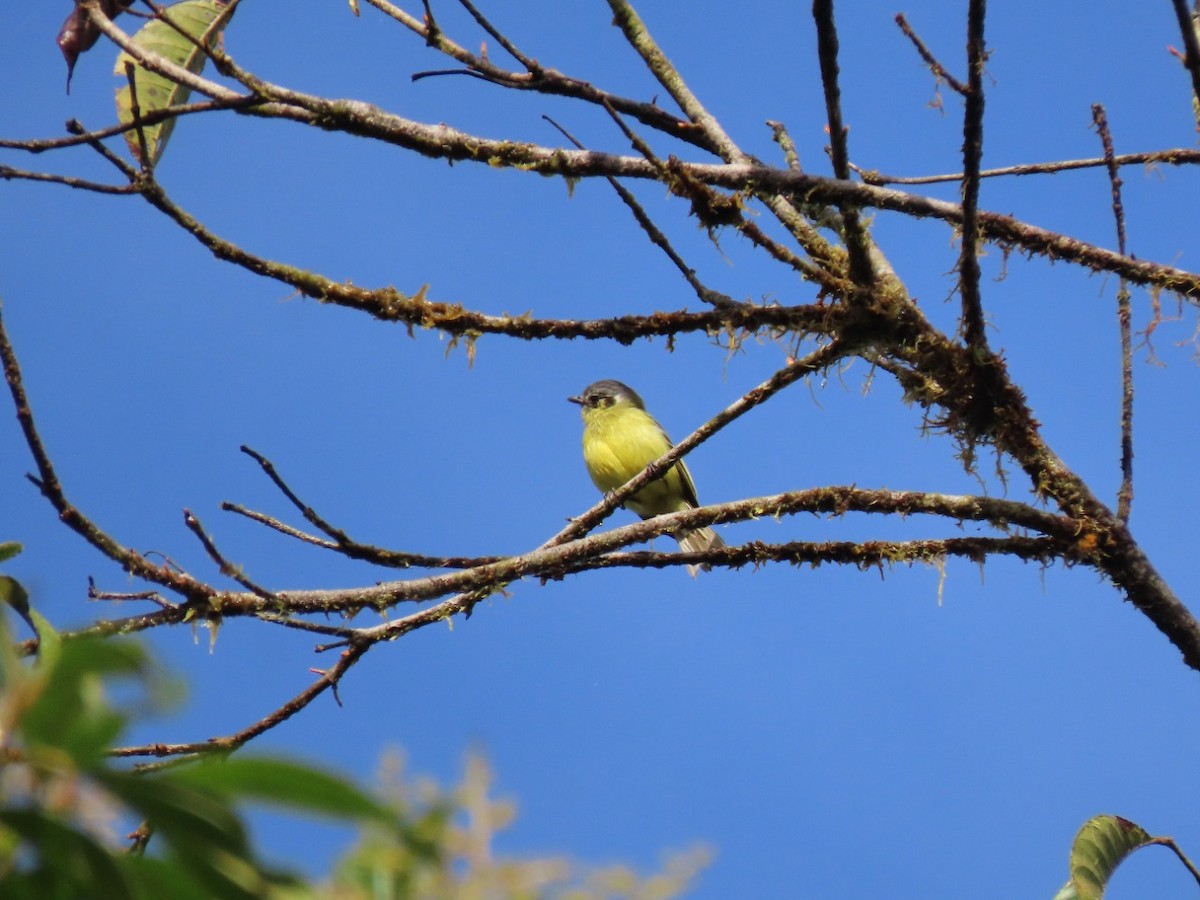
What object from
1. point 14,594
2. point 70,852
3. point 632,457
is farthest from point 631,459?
point 70,852

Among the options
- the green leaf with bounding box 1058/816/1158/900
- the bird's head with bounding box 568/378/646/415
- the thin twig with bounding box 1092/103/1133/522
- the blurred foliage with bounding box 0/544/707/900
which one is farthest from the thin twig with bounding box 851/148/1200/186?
the bird's head with bounding box 568/378/646/415

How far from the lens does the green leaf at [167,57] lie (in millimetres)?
3064

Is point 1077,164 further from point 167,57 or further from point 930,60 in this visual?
point 167,57

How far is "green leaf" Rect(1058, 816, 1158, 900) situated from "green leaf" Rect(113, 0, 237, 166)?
2.92m

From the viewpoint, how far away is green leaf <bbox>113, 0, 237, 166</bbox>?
121 inches

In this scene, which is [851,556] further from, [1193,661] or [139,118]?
[139,118]

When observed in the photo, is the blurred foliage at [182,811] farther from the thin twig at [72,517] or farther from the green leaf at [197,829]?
the thin twig at [72,517]

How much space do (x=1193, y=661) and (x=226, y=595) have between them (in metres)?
2.56

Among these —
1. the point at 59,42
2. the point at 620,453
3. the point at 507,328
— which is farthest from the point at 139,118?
the point at 620,453

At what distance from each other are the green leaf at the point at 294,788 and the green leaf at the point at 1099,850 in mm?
3065

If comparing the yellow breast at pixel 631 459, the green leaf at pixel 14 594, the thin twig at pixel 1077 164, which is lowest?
the green leaf at pixel 14 594

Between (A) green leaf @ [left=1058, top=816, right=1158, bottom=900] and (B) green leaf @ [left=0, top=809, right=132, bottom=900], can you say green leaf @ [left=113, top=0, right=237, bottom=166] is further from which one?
(A) green leaf @ [left=1058, top=816, right=1158, bottom=900]

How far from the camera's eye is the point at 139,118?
9.48 feet

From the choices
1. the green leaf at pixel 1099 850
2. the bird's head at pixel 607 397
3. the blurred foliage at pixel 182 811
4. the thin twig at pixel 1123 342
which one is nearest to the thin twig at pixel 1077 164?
the thin twig at pixel 1123 342
